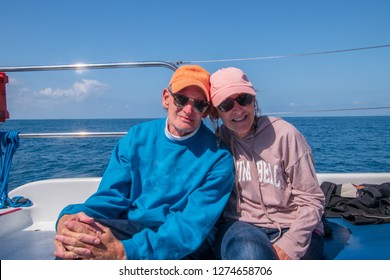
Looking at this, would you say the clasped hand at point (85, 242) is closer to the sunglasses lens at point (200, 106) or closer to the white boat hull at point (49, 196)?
the sunglasses lens at point (200, 106)

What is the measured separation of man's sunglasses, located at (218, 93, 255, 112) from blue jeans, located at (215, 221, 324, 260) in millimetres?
566

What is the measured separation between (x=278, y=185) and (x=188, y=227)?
0.49m

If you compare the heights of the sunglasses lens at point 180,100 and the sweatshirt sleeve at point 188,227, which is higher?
the sunglasses lens at point 180,100

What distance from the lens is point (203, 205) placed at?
1.52m

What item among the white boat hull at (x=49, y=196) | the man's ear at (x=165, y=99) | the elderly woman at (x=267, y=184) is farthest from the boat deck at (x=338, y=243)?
the man's ear at (x=165, y=99)

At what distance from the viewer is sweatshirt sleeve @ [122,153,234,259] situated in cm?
143

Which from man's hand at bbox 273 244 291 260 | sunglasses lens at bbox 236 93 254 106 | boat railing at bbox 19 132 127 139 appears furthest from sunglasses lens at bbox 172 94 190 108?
boat railing at bbox 19 132 127 139

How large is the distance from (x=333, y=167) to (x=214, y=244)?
10746 millimetres

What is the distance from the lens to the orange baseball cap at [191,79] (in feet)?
5.12

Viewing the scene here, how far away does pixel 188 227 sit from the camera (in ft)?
4.81

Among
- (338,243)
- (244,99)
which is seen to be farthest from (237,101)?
(338,243)

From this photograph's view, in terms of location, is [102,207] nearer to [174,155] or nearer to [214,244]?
[174,155]

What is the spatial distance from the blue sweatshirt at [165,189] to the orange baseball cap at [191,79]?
25cm

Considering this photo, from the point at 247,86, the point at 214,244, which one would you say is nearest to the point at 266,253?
the point at 214,244
